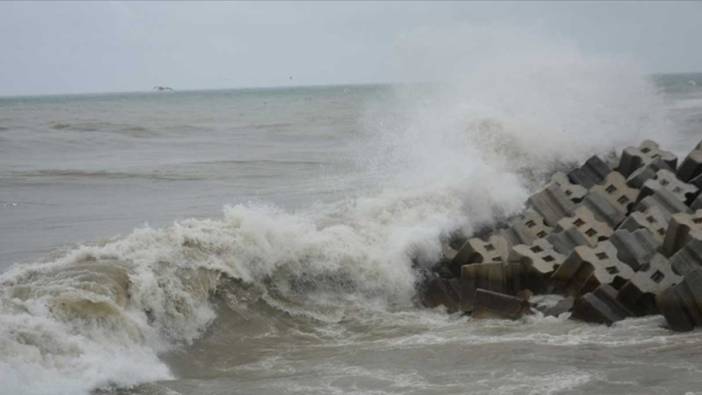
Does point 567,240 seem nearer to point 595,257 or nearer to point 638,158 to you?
point 595,257

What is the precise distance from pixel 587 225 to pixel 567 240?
475 millimetres

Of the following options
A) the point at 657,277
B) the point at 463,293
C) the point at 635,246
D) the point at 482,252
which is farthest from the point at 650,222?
the point at 463,293

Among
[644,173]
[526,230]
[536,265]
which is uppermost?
[644,173]

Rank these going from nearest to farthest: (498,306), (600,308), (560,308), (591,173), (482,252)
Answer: (600,308) → (560,308) → (498,306) → (482,252) → (591,173)

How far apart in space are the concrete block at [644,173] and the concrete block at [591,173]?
33.9 inches

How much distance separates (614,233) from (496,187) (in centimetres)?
342

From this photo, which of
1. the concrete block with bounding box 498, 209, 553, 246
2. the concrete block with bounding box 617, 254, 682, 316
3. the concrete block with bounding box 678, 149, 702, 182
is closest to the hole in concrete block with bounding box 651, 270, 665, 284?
the concrete block with bounding box 617, 254, 682, 316

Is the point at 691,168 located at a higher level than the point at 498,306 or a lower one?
higher

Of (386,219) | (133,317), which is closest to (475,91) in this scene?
(386,219)

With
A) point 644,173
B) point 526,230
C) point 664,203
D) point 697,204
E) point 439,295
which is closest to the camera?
point 439,295

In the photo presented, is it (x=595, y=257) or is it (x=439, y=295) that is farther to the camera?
(x=439, y=295)

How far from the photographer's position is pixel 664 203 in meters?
11.5

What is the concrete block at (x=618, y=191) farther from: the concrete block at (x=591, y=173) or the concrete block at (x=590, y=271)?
the concrete block at (x=590, y=271)

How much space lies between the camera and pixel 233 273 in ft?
33.8
